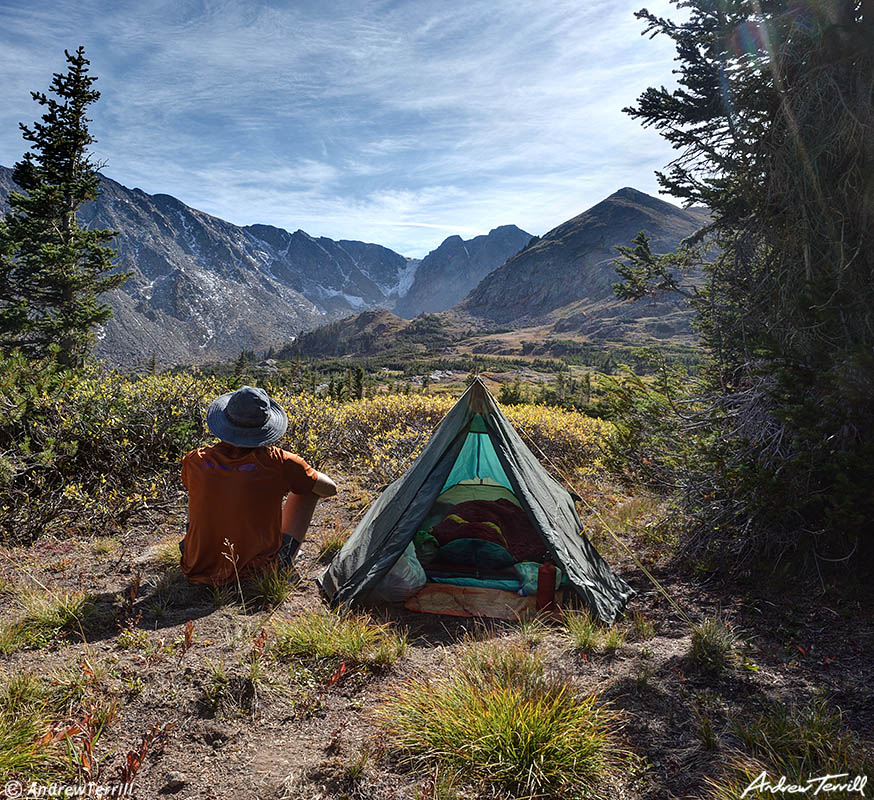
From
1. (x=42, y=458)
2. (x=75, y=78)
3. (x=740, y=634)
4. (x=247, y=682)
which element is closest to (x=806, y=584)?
(x=740, y=634)

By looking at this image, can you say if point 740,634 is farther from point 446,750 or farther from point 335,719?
point 335,719

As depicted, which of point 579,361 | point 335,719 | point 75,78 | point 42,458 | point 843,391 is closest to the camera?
point 335,719

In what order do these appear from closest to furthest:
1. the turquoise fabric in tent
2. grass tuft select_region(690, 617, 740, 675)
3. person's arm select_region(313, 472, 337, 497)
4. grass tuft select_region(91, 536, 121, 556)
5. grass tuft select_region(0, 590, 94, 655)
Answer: grass tuft select_region(690, 617, 740, 675) < grass tuft select_region(0, 590, 94, 655) < person's arm select_region(313, 472, 337, 497) < grass tuft select_region(91, 536, 121, 556) < the turquoise fabric in tent

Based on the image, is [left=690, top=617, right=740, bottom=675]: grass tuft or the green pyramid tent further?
the green pyramid tent

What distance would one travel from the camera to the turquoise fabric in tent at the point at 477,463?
693 centimetres

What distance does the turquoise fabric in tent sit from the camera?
6.93 meters

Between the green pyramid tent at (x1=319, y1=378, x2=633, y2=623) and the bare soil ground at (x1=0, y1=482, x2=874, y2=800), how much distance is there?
12.5 inches

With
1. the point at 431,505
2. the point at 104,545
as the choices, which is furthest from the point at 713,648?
the point at 104,545

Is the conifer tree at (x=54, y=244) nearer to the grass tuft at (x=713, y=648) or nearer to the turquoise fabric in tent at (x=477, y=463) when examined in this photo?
the turquoise fabric in tent at (x=477, y=463)

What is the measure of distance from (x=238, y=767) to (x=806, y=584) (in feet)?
15.7

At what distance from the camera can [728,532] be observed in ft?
16.4

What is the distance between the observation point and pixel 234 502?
168 inches

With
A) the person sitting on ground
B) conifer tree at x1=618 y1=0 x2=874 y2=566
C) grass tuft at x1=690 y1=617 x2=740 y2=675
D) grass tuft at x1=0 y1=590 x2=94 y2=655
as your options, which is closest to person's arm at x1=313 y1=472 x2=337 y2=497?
the person sitting on ground

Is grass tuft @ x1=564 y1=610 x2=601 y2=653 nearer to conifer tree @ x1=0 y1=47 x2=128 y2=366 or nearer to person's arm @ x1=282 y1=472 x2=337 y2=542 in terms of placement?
person's arm @ x1=282 y1=472 x2=337 y2=542
